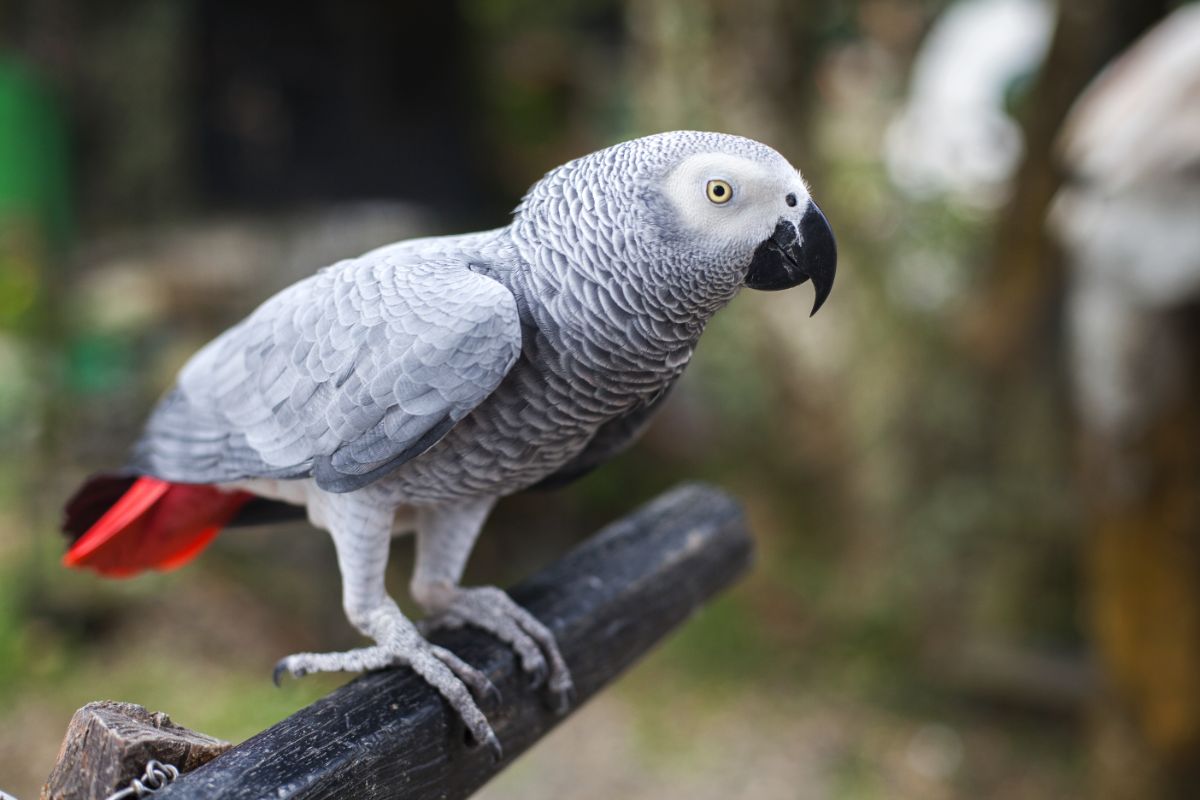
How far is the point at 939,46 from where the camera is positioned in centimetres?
352

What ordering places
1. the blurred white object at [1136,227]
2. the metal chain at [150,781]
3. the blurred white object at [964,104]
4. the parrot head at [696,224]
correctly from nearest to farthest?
1. the metal chain at [150,781]
2. the parrot head at [696,224]
3. the blurred white object at [1136,227]
4. the blurred white object at [964,104]

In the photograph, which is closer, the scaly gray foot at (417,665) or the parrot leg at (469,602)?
the scaly gray foot at (417,665)

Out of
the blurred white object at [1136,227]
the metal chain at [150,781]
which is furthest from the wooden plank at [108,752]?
the blurred white object at [1136,227]

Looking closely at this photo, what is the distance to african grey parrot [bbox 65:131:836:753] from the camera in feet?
2.56

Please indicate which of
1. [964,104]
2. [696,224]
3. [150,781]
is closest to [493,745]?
[150,781]

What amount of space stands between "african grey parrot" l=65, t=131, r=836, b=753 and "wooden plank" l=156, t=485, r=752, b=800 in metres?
0.03

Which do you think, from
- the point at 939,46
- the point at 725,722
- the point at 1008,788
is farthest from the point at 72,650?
the point at 939,46

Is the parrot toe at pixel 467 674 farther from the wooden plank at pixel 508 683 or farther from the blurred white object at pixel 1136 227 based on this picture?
the blurred white object at pixel 1136 227

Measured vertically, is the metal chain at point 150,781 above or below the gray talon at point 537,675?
above

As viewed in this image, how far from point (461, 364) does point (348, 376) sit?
0.12 meters

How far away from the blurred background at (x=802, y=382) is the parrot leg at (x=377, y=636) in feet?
2.44

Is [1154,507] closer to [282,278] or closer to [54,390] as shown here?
[282,278]

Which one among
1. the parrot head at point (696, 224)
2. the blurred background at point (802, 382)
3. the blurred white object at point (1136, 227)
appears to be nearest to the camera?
the parrot head at point (696, 224)

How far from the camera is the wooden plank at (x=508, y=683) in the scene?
2.46 feet
